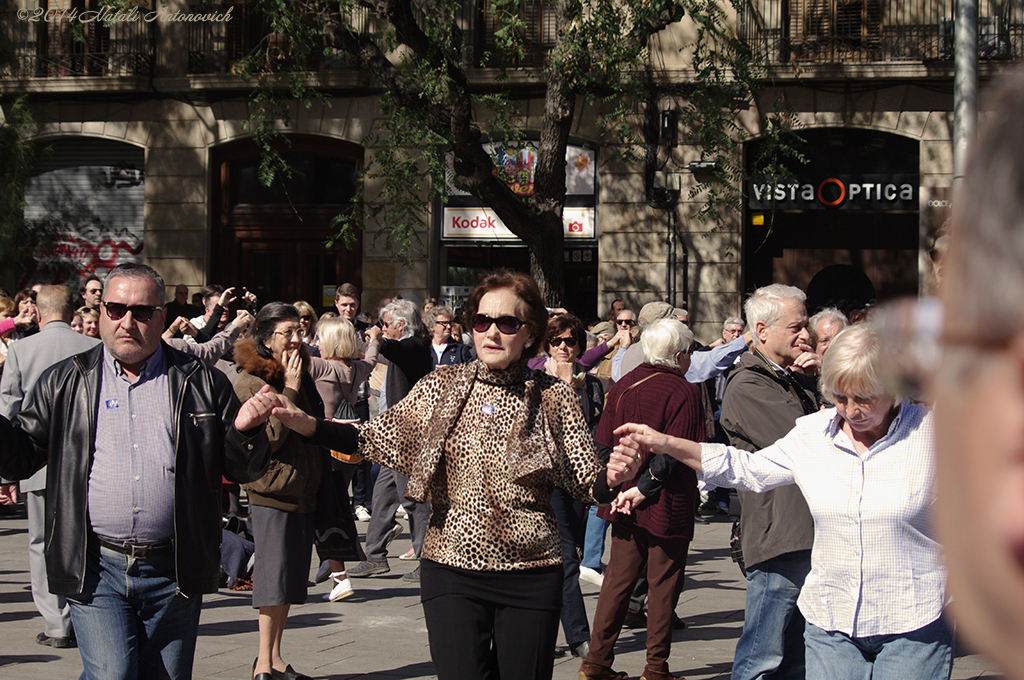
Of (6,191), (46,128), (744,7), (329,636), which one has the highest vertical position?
(744,7)

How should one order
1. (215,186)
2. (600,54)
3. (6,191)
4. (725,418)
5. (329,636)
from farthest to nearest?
(215,186) < (6,191) < (600,54) < (329,636) < (725,418)

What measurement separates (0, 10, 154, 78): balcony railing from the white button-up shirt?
19783 mm

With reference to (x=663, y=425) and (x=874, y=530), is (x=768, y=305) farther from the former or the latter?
(x=874, y=530)

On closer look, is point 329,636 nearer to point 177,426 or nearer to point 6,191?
point 177,426

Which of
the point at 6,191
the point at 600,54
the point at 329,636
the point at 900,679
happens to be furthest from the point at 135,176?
the point at 900,679

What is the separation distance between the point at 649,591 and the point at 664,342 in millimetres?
1428

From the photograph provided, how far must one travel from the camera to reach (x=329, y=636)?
694cm

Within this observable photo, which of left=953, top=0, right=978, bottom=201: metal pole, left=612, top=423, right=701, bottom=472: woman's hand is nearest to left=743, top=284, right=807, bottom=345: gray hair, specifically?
left=612, top=423, right=701, bottom=472: woman's hand

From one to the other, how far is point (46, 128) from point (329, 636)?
57.1 feet

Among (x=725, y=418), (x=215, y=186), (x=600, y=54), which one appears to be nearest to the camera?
(x=725, y=418)

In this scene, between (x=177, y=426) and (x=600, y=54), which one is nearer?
(x=177, y=426)

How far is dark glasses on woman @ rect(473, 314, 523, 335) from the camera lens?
13.6 ft

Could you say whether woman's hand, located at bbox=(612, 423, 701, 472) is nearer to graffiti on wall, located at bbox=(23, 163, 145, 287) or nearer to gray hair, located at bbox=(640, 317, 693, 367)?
gray hair, located at bbox=(640, 317, 693, 367)

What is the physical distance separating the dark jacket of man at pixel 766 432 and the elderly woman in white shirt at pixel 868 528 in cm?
80
